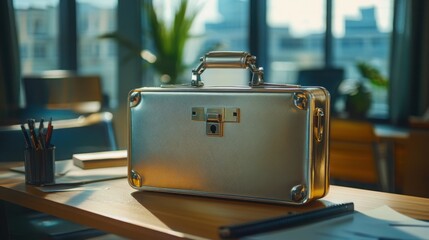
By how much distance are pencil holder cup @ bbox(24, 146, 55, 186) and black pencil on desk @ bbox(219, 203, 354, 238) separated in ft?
2.06

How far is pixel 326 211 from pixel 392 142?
3.17 m

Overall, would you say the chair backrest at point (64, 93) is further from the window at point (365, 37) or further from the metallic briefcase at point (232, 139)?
the metallic briefcase at point (232, 139)

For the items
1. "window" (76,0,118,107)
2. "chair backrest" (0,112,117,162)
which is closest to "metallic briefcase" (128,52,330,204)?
"chair backrest" (0,112,117,162)

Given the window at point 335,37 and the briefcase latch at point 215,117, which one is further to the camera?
the window at point 335,37

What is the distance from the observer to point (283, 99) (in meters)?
1.35

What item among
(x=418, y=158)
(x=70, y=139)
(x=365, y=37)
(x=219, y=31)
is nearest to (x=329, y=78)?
(x=365, y=37)

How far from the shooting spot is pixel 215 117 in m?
1.43

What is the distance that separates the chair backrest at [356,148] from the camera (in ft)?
13.3

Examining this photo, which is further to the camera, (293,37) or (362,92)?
(293,37)

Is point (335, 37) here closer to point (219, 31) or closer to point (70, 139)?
point (219, 31)

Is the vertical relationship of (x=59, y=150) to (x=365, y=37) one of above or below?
below

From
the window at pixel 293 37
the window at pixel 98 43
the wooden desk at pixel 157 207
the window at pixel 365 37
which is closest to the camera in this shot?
the wooden desk at pixel 157 207

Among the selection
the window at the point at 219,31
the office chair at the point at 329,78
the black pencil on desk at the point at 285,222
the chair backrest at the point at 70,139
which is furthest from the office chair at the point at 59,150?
the window at the point at 219,31

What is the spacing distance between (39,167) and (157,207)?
0.37 m
